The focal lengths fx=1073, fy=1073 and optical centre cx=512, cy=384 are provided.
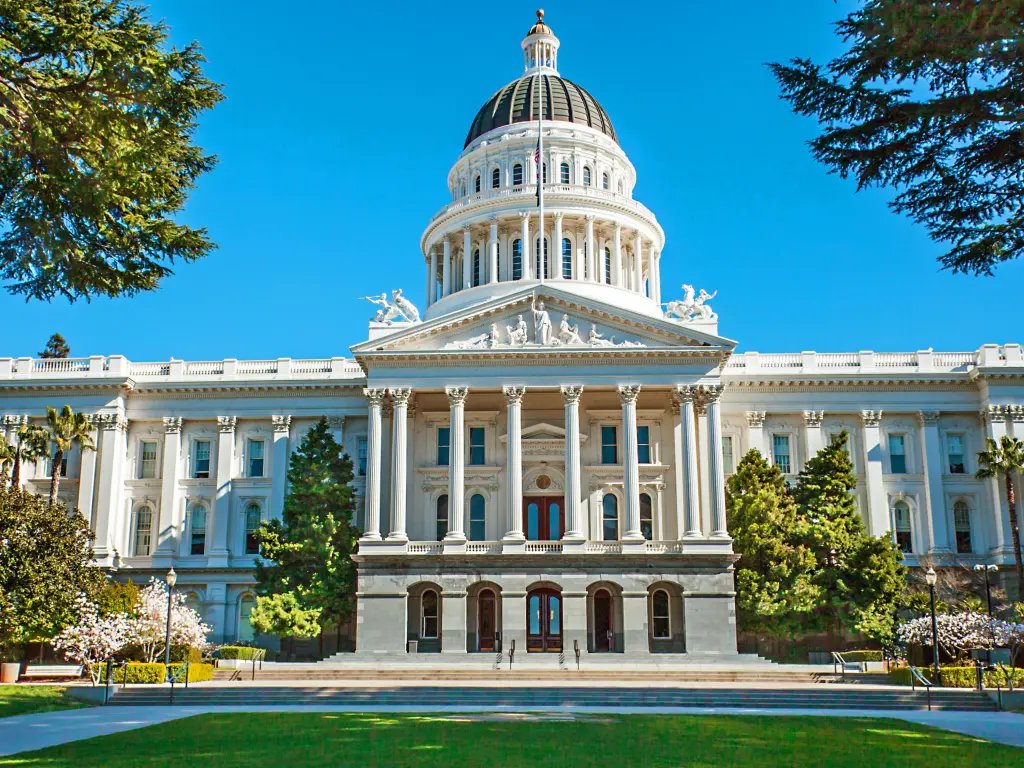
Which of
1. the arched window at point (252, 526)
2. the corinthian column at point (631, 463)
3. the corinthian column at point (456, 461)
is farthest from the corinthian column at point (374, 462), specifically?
the corinthian column at point (631, 463)

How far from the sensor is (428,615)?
173 feet

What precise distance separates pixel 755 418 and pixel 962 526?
12.6 metres

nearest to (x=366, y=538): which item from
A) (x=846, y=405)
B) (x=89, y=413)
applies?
(x=89, y=413)

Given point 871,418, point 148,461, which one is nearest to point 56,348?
point 148,461

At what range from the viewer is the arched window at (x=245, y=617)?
58.0 metres

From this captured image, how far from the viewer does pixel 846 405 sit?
194 ft

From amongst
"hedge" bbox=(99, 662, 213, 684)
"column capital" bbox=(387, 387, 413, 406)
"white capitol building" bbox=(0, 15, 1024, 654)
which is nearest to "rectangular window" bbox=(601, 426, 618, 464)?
"white capitol building" bbox=(0, 15, 1024, 654)

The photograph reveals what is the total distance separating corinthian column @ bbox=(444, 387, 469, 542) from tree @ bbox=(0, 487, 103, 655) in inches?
643

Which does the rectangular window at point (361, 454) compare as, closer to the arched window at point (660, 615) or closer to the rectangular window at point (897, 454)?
the arched window at point (660, 615)

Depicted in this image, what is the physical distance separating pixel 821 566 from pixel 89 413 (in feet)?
131

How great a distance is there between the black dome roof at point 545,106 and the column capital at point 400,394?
29337 millimetres

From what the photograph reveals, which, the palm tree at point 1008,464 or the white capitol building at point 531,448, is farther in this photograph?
the palm tree at point 1008,464

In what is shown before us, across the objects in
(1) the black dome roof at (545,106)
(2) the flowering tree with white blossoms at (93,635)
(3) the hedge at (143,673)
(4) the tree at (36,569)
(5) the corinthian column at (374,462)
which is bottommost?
(3) the hedge at (143,673)

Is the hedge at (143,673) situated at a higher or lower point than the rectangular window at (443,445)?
lower
